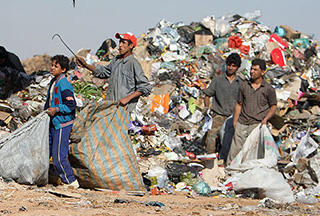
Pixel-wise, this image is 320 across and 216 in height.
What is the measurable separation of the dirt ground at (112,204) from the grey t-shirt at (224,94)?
1.98 metres

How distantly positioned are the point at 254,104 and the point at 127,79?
177cm

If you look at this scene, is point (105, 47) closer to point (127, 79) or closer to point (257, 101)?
point (257, 101)

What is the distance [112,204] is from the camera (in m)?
4.12

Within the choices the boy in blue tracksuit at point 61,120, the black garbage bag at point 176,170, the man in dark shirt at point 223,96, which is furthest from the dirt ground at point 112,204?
the man in dark shirt at point 223,96

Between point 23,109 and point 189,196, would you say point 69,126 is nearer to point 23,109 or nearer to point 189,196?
point 189,196

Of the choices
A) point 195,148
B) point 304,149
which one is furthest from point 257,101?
point 195,148

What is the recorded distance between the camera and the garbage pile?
19.0 feet

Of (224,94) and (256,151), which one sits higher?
(224,94)

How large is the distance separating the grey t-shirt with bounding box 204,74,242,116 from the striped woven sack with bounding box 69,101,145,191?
2.23m

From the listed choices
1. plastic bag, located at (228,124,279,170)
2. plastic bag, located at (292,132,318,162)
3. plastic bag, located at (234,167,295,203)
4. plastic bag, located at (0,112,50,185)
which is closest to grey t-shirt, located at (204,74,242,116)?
plastic bag, located at (228,124,279,170)

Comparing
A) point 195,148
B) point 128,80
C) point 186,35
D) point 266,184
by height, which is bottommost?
point 195,148

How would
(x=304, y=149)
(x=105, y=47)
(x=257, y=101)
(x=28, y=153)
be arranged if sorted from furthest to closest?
(x=105, y=47)
(x=304, y=149)
(x=257, y=101)
(x=28, y=153)

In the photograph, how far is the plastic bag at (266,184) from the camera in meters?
5.02

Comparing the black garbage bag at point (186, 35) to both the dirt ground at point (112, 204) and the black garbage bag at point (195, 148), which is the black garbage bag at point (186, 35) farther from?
the dirt ground at point (112, 204)
